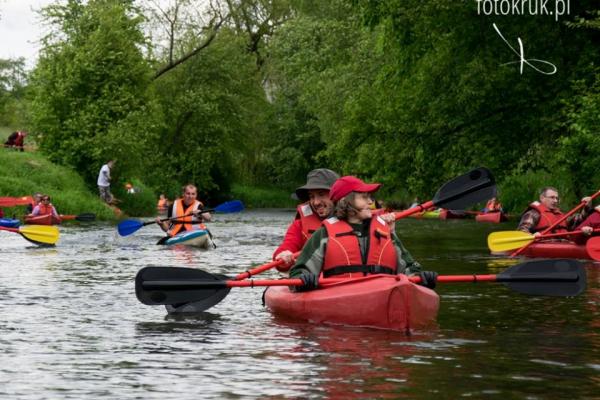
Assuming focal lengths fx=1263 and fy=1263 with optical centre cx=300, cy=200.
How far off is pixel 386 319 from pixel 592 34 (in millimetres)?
15531

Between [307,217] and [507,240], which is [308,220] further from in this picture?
[507,240]

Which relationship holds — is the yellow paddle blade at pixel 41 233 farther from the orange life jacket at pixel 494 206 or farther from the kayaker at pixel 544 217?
the orange life jacket at pixel 494 206

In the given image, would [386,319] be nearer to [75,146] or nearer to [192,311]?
[192,311]

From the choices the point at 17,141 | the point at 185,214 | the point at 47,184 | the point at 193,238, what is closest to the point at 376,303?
the point at 193,238

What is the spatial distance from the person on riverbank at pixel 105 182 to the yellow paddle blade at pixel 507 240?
925 inches

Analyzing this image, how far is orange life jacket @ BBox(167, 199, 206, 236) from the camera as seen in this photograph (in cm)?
2195

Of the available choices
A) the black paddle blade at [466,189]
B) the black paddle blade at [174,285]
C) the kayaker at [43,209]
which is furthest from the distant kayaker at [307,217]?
the kayaker at [43,209]

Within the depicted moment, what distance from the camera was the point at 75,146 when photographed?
4059 cm

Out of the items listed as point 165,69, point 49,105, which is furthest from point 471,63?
point 165,69

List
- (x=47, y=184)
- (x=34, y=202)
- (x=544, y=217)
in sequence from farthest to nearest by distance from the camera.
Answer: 1. (x=47, y=184)
2. (x=34, y=202)
3. (x=544, y=217)

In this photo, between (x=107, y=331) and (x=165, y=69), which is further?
(x=165, y=69)

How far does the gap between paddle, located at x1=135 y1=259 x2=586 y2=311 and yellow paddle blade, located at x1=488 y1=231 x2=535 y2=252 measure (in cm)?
610

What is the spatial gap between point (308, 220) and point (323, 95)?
2861 cm

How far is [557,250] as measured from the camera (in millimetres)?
18438
